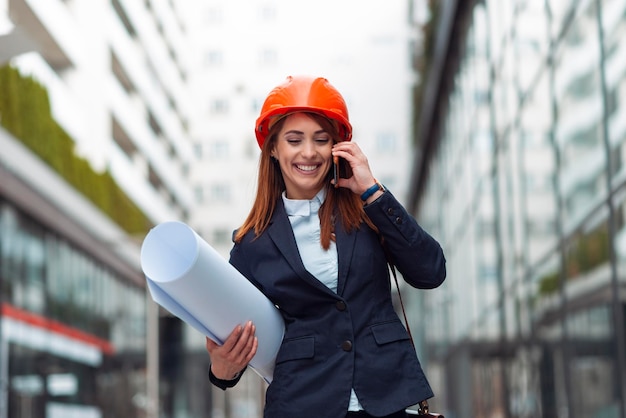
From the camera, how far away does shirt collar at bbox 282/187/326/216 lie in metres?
2.87

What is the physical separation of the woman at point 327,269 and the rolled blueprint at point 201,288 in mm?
45

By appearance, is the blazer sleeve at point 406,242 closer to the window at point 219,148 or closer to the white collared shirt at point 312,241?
the white collared shirt at point 312,241

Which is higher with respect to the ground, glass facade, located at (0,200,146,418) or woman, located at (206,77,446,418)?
glass facade, located at (0,200,146,418)

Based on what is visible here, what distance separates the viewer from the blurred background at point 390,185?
8.93 m

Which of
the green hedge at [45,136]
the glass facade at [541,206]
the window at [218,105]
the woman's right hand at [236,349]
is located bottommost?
the woman's right hand at [236,349]

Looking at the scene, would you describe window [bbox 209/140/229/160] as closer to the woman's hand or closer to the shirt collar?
the shirt collar

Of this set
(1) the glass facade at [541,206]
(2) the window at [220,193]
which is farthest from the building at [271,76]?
(1) the glass facade at [541,206]

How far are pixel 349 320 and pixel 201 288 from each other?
0.40m

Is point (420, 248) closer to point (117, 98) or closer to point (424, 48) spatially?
point (424, 48)

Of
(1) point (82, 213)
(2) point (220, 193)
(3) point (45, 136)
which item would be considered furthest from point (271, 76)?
(3) point (45, 136)

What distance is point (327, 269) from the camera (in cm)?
276

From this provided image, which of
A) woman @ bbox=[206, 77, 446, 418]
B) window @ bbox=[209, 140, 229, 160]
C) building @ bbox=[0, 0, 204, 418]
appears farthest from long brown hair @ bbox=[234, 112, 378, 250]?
window @ bbox=[209, 140, 229, 160]

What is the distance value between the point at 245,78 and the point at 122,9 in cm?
2141

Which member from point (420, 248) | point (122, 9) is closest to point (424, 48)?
point (122, 9)
